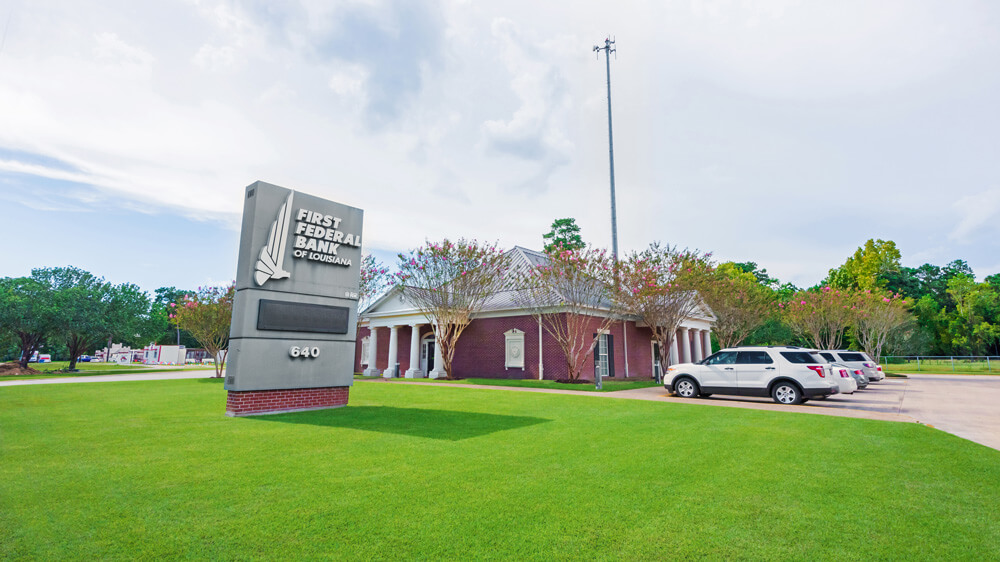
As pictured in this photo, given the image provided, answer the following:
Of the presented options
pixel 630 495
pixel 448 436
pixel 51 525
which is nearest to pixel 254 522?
pixel 51 525

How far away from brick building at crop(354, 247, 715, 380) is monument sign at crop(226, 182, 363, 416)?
12.3m

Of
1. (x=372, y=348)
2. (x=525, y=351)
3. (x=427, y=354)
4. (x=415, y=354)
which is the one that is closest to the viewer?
(x=525, y=351)

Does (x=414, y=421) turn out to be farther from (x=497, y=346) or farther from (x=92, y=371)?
(x=92, y=371)

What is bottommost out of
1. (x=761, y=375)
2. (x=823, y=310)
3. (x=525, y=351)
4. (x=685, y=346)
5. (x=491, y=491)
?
(x=491, y=491)

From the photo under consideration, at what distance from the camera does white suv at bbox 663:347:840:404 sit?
525 inches

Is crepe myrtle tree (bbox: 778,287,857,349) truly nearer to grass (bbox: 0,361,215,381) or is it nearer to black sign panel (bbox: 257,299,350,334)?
black sign panel (bbox: 257,299,350,334)

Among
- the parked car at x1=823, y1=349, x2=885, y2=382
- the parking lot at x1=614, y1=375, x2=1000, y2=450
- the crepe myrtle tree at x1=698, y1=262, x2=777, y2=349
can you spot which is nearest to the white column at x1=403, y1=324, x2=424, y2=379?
the parking lot at x1=614, y1=375, x2=1000, y2=450

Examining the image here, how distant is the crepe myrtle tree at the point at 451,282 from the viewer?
2391 centimetres

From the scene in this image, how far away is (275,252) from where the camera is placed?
11.2 m

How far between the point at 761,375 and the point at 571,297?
29.1ft

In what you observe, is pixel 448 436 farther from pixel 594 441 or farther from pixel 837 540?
pixel 837 540

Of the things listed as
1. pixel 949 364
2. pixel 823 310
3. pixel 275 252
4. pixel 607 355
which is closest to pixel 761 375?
pixel 607 355

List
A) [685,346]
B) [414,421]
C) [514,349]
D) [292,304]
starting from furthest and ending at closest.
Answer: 1. [685,346]
2. [514,349]
3. [292,304]
4. [414,421]

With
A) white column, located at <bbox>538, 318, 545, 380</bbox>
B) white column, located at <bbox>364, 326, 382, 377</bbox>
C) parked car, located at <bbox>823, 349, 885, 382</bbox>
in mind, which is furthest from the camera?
white column, located at <bbox>364, 326, 382, 377</bbox>
